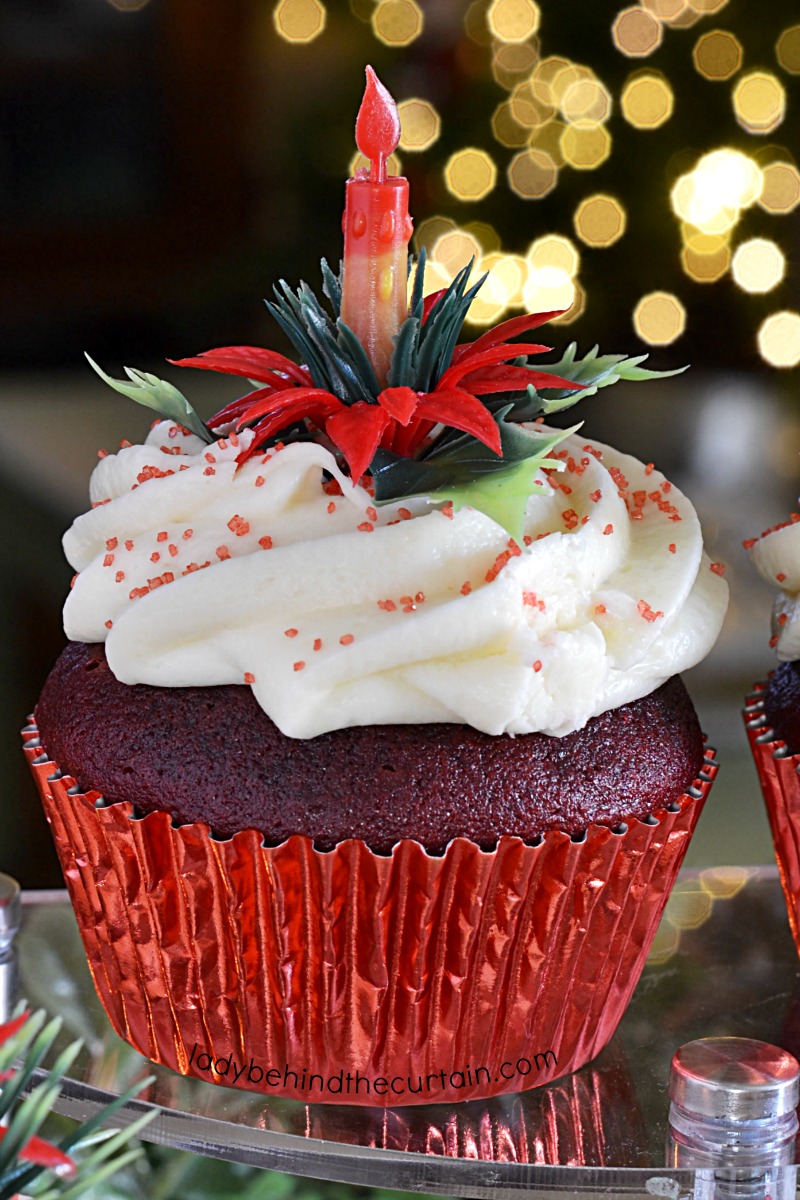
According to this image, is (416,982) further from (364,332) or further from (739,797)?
(739,797)

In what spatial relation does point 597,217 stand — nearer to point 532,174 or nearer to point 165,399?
point 532,174

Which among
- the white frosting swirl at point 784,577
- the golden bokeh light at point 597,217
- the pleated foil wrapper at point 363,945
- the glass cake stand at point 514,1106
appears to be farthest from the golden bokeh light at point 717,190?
the pleated foil wrapper at point 363,945

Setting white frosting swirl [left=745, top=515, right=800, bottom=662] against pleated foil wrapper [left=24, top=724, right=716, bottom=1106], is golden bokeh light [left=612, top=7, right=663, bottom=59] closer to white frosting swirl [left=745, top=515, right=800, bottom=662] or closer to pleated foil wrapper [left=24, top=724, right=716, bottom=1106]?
white frosting swirl [left=745, top=515, right=800, bottom=662]

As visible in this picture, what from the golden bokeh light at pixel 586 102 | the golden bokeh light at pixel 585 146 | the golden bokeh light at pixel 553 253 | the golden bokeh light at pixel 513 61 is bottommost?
the golden bokeh light at pixel 553 253

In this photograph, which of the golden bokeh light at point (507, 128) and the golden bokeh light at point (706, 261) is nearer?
the golden bokeh light at point (507, 128)

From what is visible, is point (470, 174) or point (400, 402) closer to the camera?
point (400, 402)

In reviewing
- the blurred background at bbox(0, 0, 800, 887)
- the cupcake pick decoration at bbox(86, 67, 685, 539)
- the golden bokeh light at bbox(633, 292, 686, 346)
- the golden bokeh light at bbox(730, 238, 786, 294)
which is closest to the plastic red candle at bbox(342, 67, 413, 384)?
the cupcake pick decoration at bbox(86, 67, 685, 539)

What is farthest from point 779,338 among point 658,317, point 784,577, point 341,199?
point 784,577

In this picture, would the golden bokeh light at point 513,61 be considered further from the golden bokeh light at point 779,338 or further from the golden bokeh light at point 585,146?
the golden bokeh light at point 779,338
